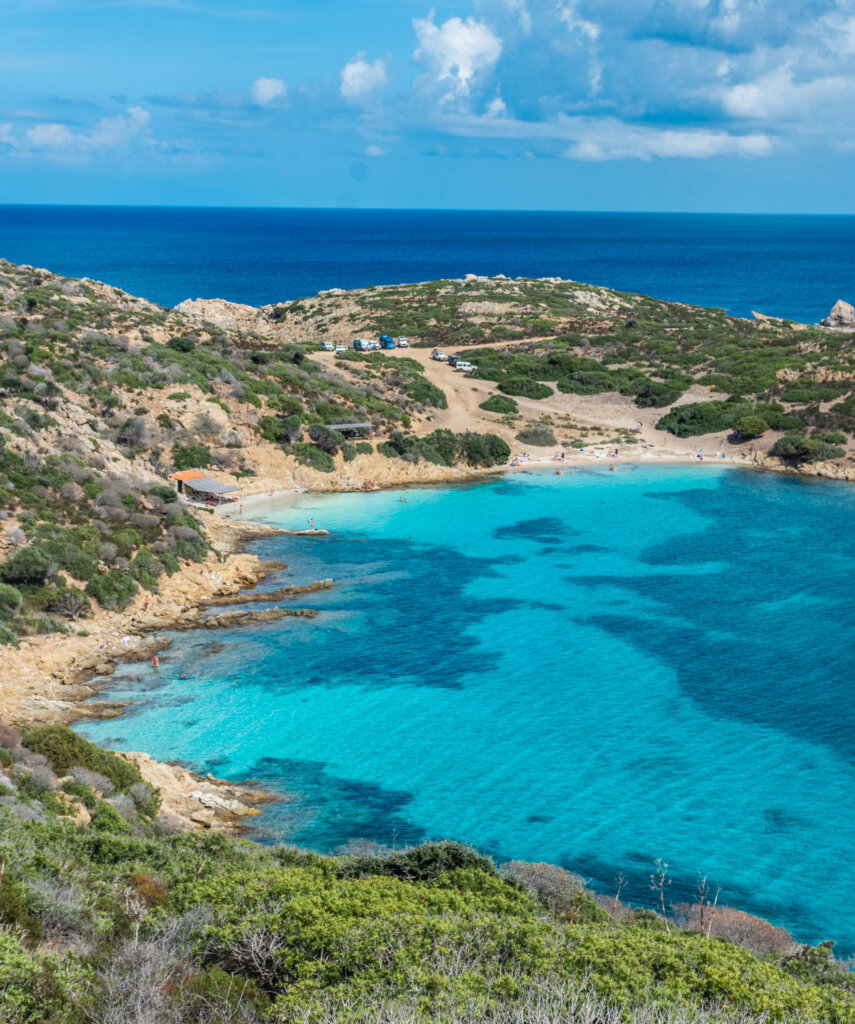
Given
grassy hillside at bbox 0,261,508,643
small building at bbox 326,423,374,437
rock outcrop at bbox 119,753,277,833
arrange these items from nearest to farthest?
rock outcrop at bbox 119,753,277,833
grassy hillside at bbox 0,261,508,643
small building at bbox 326,423,374,437

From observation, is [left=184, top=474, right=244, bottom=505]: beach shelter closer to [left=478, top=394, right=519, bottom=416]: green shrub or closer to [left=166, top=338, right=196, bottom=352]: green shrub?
[left=166, top=338, right=196, bottom=352]: green shrub

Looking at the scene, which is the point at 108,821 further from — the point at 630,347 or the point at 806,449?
the point at 630,347

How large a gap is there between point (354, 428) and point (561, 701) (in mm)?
34644

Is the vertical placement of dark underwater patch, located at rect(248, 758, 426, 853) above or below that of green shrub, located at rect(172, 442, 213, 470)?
below

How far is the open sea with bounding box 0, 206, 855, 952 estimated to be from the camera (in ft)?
81.0

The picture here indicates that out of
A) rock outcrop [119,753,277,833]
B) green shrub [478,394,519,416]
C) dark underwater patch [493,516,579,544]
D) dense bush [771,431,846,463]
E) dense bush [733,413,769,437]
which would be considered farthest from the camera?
green shrub [478,394,519,416]

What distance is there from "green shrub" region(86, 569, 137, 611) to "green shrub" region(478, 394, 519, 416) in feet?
130

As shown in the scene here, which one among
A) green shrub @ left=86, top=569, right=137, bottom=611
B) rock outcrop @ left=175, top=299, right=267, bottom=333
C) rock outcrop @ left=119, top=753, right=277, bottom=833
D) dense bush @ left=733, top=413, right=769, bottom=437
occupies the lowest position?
rock outcrop @ left=119, top=753, right=277, bottom=833

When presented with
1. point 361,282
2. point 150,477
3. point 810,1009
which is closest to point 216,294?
point 361,282

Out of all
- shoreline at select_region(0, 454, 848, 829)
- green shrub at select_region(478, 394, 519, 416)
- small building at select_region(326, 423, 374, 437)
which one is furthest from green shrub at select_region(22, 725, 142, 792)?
green shrub at select_region(478, 394, 519, 416)

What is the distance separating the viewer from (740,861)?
23.5 m

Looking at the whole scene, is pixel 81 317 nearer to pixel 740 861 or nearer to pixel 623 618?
pixel 623 618

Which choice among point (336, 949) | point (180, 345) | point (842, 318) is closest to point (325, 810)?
point (336, 949)

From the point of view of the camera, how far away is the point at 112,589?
126 ft
